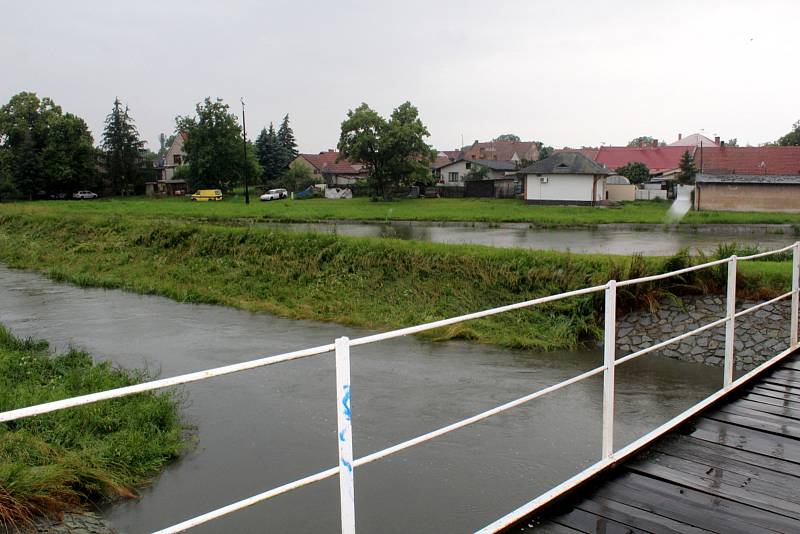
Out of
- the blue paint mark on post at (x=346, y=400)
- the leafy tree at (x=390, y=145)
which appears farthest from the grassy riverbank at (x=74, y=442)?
the leafy tree at (x=390, y=145)

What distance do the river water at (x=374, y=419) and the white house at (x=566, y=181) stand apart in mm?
33789

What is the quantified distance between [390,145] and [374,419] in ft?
144

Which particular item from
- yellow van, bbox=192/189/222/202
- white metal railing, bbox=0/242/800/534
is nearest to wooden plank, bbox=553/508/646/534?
white metal railing, bbox=0/242/800/534

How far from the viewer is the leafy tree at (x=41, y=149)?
6016 cm

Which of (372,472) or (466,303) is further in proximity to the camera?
(466,303)

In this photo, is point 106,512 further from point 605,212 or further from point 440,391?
point 605,212

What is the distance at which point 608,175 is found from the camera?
1852 inches

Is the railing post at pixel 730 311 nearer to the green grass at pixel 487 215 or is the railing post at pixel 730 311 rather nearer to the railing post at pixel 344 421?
the railing post at pixel 344 421

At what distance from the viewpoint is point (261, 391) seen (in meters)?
10.2

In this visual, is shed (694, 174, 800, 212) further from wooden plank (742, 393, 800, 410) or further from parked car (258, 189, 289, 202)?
wooden plank (742, 393, 800, 410)

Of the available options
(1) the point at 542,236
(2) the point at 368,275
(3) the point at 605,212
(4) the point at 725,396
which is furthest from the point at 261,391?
(3) the point at 605,212

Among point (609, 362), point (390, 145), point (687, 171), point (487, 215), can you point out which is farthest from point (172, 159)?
point (609, 362)

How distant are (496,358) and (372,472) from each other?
5402mm

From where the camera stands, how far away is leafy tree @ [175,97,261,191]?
6134 centimetres
